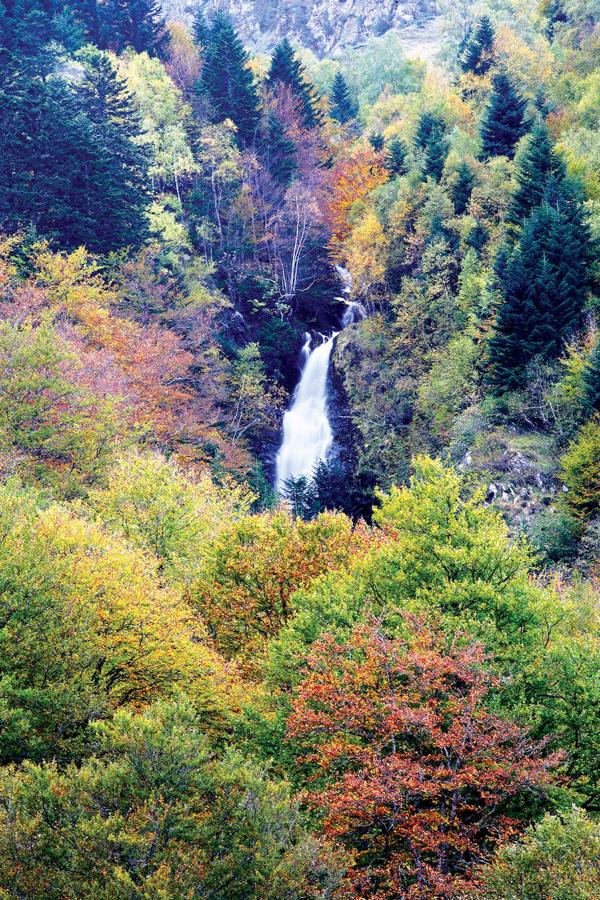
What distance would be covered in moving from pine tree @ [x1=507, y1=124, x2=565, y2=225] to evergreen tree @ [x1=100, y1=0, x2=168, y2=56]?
37.3 m

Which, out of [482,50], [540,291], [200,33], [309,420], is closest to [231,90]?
[200,33]

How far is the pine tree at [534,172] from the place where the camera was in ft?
132

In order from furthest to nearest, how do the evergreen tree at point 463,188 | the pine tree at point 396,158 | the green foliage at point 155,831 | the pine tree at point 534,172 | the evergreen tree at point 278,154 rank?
the evergreen tree at point 278,154 → the pine tree at point 396,158 → the evergreen tree at point 463,188 → the pine tree at point 534,172 → the green foliage at point 155,831

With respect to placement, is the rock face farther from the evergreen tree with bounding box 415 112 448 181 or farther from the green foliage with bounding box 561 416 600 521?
the green foliage with bounding box 561 416 600 521

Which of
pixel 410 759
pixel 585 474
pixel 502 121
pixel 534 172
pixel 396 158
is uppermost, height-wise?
pixel 396 158

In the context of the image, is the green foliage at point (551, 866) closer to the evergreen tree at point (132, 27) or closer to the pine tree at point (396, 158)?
the pine tree at point (396, 158)

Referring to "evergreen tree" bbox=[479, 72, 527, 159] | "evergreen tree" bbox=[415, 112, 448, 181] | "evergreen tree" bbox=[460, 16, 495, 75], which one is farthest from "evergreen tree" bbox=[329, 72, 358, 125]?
"evergreen tree" bbox=[479, 72, 527, 159]

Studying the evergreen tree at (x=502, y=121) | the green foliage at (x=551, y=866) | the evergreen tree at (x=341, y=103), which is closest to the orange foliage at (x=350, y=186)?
the evergreen tree at (x=502, y=121)

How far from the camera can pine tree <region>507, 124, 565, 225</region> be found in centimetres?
4022

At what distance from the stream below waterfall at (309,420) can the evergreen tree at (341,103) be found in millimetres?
27912

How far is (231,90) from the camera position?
2349 inches

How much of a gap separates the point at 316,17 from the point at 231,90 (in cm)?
4832

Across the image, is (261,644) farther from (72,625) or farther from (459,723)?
(459,723)

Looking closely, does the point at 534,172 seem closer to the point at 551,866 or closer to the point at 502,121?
the point at 502,121
